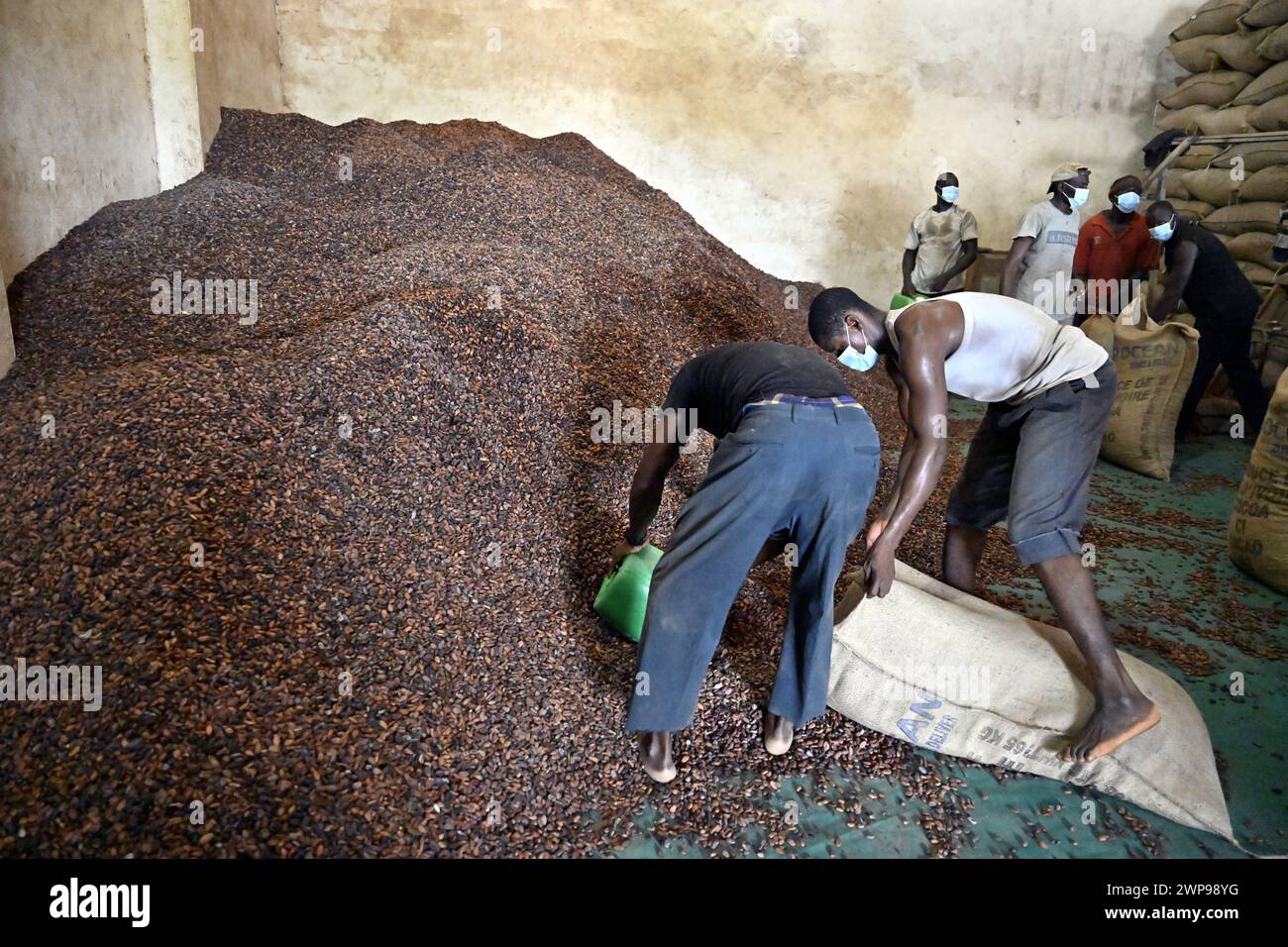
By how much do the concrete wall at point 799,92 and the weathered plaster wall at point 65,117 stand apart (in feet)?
6.90

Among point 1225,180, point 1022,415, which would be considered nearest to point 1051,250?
point 1225,180

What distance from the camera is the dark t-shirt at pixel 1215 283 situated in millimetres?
4156

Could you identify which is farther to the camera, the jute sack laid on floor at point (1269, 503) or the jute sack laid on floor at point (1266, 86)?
the jute sack laid on floor at point (1266, 86)

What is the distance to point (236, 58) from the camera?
4.71 m

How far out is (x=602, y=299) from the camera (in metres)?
3.79

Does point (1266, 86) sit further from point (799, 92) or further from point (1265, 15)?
point (799, 92)

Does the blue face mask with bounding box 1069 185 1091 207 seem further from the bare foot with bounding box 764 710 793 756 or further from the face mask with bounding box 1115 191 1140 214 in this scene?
the bare foot with bounding box 764 710 793 756

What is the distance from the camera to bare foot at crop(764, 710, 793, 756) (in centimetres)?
198

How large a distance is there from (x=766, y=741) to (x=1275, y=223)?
509 centimetres

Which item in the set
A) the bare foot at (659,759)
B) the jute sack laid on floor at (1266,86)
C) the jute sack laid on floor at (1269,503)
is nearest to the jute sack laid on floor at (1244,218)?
the jute sack laid on floor at (1266,86)

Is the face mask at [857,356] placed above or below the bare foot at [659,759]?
above

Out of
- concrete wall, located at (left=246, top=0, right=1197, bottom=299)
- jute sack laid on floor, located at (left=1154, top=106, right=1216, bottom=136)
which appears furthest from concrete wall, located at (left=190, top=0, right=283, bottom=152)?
jute sack laid on floor, located at (left=1154, top=106, right=1216, bottom=136)

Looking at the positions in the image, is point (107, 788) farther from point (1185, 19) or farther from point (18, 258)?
point (1185, 19)

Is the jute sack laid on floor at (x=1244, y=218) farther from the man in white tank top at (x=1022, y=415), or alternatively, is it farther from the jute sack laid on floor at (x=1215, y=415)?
the man in white tank top at (x=1022, y=415)
